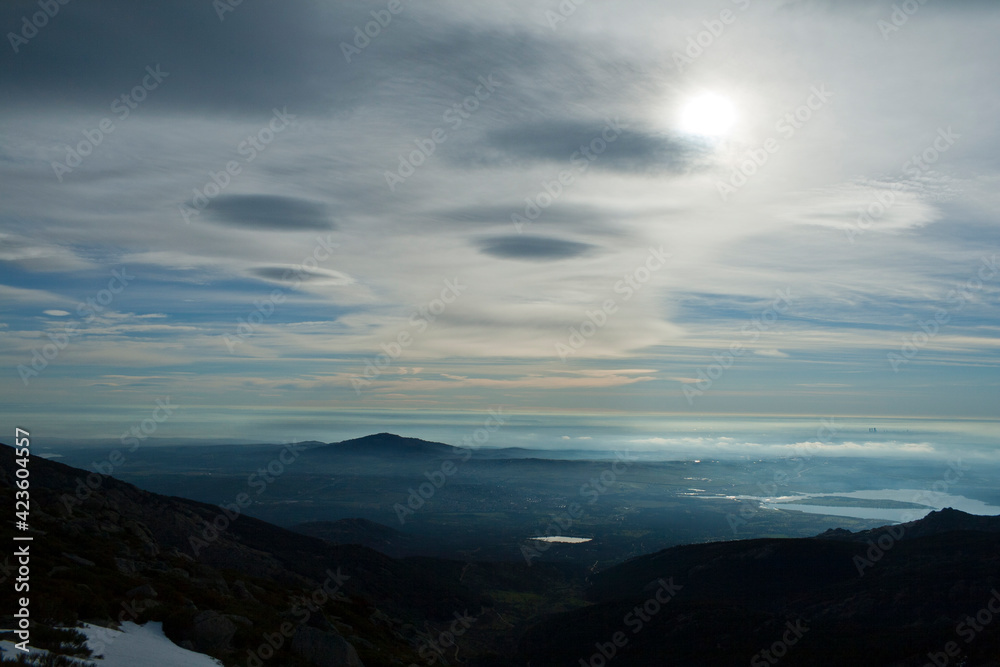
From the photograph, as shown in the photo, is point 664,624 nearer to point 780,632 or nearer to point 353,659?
point 780,632

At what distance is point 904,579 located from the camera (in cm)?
14762

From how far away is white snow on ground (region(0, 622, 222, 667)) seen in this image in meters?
22.7

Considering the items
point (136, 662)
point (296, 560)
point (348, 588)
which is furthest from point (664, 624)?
point (136, 662)

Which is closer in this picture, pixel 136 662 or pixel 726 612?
pixel 136 662

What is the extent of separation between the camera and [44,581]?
1206 inches

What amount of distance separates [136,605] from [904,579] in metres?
175

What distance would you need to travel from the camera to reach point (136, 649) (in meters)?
25.2

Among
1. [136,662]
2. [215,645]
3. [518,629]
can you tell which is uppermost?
[136,662]

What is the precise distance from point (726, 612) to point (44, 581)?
140366 mm

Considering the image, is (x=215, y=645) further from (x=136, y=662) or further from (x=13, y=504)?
(x=13, y=504)

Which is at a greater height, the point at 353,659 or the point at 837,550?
the point at 353,659

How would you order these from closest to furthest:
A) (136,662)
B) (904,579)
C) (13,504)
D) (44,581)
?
(136,662), (44,581), (13,504), (904,579)

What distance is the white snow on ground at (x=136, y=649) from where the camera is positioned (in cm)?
2269

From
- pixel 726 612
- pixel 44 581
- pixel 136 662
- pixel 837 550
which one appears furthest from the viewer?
pixel 837 550
